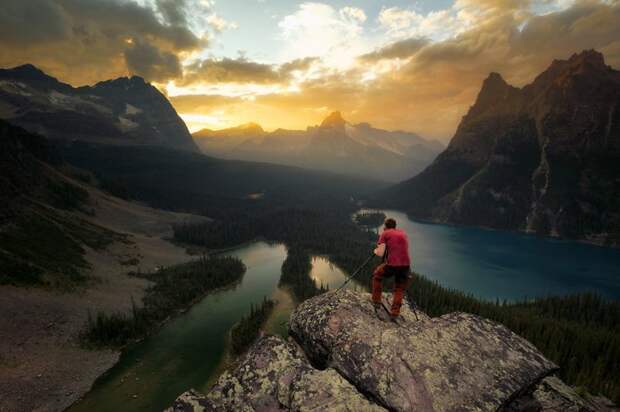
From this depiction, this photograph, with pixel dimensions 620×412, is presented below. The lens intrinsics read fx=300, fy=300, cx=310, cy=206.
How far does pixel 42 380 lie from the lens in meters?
50.1

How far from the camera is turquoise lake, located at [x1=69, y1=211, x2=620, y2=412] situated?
179 feet

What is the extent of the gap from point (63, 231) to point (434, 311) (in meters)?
121

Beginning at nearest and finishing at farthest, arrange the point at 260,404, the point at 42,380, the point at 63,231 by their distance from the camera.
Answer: the point at 260,404 → the point at 42,380 → the point at 63,231

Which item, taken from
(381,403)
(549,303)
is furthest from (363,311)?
(549,303)

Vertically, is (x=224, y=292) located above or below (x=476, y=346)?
below

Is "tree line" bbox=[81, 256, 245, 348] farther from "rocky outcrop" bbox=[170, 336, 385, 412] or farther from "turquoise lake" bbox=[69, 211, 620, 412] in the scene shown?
"rocky outcrop" bbox=[170, 336, 385, 412]

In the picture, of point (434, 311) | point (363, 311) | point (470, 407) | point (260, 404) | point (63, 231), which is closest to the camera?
point (470, 407)

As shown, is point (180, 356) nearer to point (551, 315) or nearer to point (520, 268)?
point (551, 315)

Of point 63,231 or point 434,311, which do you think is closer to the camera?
point 434,311

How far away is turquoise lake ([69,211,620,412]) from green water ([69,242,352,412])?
170mm

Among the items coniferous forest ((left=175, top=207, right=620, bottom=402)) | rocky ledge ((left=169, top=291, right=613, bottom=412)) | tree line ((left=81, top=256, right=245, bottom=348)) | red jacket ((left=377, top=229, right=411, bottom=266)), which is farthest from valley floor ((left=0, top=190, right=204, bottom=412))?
red jacket ((left=377, top=229, right=411, bottom=266))

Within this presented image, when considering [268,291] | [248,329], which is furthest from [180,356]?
[268,291]

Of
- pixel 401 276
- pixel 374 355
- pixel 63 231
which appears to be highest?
pixel 401 276

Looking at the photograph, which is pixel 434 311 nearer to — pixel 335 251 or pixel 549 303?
pixel 549 303
